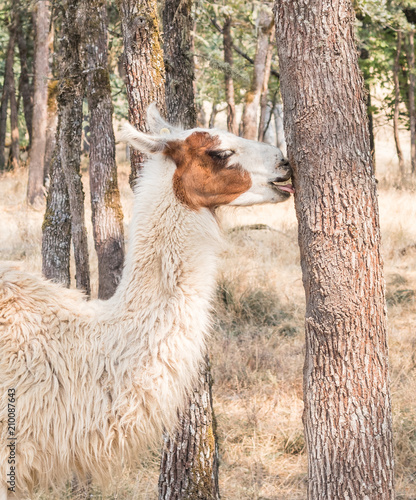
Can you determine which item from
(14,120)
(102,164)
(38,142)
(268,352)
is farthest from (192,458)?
(14,120)

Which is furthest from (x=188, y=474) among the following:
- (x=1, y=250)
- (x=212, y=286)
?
(x=1, y=250)

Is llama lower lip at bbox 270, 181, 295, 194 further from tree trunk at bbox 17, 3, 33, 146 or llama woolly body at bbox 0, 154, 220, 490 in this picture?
tree trunk at bbox 17, 3, 33, 146

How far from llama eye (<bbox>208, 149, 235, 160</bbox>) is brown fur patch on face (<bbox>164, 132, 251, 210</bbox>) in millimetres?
12

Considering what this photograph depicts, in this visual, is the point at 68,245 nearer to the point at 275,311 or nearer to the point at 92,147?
the point at 92,147

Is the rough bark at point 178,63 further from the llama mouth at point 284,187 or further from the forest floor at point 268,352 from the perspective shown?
the llama mouth at point 284,187

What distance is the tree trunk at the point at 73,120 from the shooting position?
5.26m

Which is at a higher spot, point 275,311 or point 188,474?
point 275,311

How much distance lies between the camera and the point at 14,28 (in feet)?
56.3

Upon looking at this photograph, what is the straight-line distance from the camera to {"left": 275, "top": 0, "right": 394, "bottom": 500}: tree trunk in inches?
107

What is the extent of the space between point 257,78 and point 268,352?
29.7ft

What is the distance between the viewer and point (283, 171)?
298cm

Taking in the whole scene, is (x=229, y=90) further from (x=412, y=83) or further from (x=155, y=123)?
(x=155, y=123)

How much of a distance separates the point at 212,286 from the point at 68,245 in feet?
10.7

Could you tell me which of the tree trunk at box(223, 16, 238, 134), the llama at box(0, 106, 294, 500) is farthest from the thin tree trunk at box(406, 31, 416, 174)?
the llama at box(0, 106, 294, 500)
